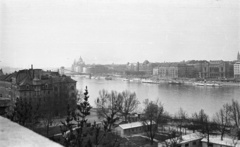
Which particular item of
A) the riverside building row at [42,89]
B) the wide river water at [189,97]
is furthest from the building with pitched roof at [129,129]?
the wide river water at [189,97]

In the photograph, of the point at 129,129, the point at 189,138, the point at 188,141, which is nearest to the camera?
the point at 188,141

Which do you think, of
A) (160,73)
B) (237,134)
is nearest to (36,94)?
(237,134)

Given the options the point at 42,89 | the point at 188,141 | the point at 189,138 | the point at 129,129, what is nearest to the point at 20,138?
the point at 188,141

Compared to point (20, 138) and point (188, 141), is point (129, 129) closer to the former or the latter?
point (188, 141)

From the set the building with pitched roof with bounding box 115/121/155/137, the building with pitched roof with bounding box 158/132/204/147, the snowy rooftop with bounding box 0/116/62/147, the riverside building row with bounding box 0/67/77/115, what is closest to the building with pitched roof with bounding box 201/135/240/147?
the building with pitched roof with bounding box 158/132/204/147

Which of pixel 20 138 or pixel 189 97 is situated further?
pixel 189 97

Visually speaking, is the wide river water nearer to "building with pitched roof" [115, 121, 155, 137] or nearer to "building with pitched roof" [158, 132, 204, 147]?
"building with pitched roof" [115, 121, 155, 137]

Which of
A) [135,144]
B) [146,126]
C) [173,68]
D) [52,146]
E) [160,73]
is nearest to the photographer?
[52,146]

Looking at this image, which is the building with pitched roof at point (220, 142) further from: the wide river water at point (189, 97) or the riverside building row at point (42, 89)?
the riverside building row at point (42, 89)

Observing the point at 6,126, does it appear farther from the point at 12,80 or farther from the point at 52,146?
the point at 12,80
